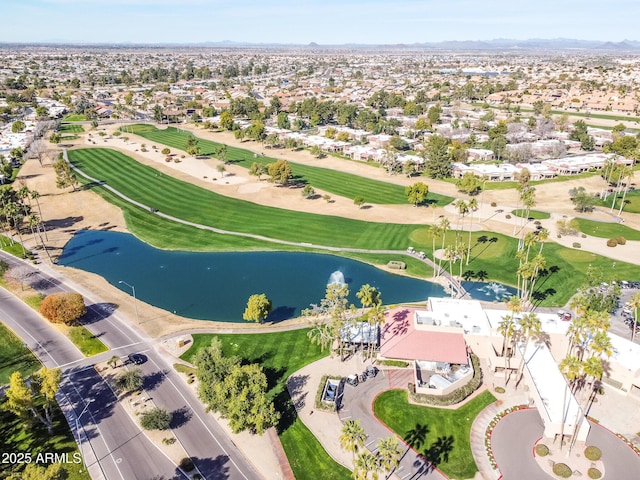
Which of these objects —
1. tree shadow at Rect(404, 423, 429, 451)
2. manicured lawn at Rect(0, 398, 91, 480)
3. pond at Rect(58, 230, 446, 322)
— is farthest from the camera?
pond at Rect(58, 230, 446, 322)

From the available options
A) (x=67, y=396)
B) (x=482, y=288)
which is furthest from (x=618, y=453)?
(x=67, y=396)

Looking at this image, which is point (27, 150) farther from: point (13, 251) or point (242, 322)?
point (242, 322)

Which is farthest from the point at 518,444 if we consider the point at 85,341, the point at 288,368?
the point at 85,341

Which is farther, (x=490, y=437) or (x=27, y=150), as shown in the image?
(x=27, y=150)

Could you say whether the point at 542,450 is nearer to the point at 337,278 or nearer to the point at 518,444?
the point at 518,444

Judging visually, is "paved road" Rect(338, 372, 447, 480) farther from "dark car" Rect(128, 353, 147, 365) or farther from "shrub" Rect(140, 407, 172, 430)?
"dark car" Rect(128, 353, 147, 365)

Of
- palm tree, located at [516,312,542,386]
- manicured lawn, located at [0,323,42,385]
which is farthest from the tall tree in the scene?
palm tree, located at [516,312,542,386]
